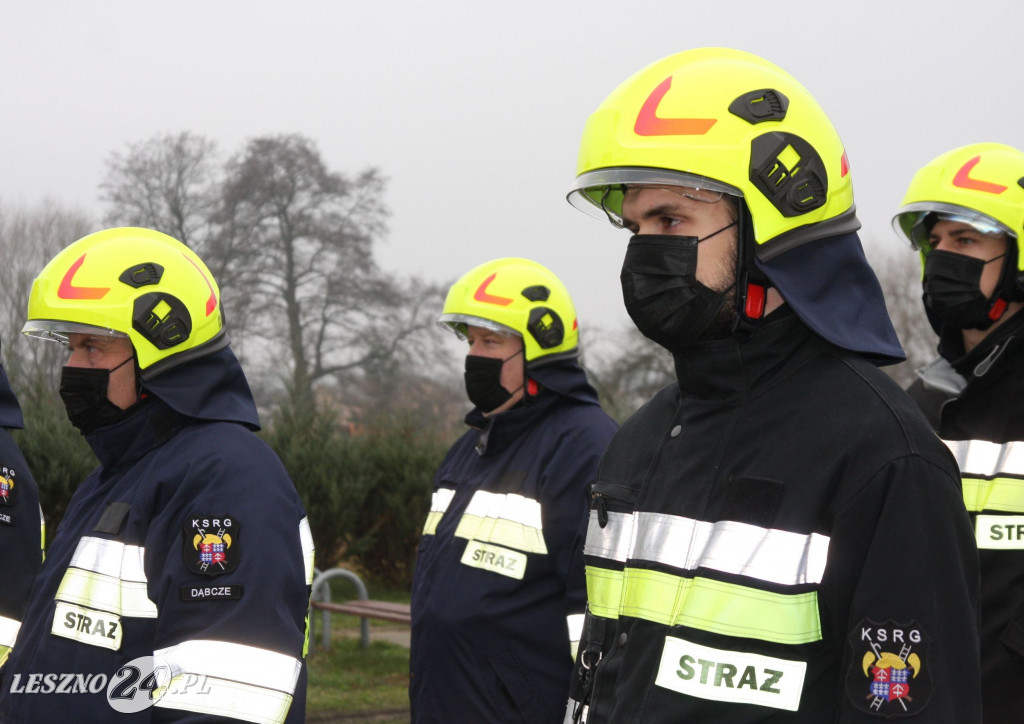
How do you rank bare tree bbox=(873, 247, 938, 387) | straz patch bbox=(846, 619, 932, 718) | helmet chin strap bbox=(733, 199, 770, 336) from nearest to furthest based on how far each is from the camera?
straz patch bbox=(846, 619, 932, 718), helmet chin strap bbox=(733, 199, 770, 336), bare tree bbox=(873, 247, 938, 387)

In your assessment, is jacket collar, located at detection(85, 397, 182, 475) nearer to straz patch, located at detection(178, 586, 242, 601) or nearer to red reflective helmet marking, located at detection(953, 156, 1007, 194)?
straz patch, located at detection(178, 586, 242, 601)

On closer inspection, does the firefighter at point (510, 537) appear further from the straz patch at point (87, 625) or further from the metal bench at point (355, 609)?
the metal bench at point (355, 609)

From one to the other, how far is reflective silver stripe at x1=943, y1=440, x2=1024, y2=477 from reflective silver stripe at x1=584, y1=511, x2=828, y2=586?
6.10 feet

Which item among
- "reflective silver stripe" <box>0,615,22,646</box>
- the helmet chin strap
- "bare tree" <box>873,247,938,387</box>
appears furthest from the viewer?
"bare tree" <box>873,247,938,387</box>

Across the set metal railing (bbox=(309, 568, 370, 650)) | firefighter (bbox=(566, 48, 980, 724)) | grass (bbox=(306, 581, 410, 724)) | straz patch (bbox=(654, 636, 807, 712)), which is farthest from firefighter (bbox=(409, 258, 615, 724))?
metal railing (bbox=(309, 568, 370, 650))

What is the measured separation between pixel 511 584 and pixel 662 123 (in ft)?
8.91

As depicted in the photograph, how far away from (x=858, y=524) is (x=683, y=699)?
0.48m

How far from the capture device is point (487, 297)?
19.3 ft

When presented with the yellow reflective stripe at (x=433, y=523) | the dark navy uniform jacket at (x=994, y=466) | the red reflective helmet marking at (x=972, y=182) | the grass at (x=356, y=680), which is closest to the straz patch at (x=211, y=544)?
the dark navy uniform jacket at (x=994, y=466)

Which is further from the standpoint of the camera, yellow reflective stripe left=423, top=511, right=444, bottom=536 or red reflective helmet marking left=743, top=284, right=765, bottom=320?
yellow reflective stripe left=423, top=511, right=444, bottom=536

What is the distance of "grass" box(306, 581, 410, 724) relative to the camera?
9.23m

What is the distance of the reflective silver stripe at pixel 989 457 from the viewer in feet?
12.5

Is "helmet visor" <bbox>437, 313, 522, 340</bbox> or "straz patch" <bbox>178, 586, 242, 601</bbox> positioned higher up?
"helmet visor" <bbox>437, 313, 522, 340</bbox>

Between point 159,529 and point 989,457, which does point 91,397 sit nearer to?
point 159,529
